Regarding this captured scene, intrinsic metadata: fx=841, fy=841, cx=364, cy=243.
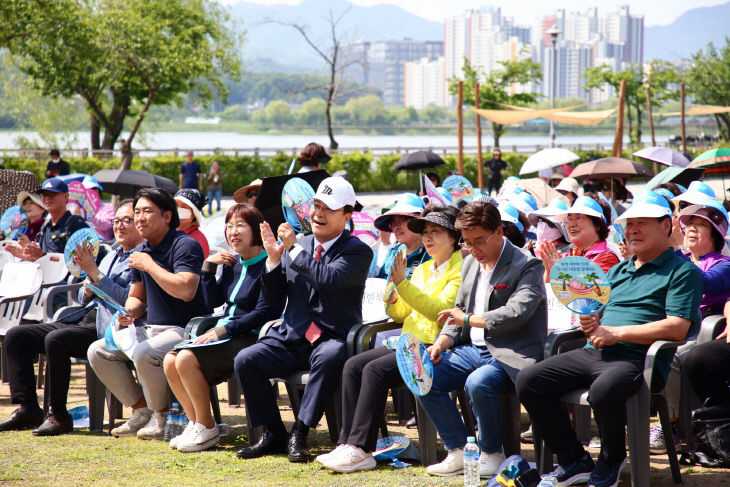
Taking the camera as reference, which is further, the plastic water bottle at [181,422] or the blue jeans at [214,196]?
the blue jeans at [214,196]

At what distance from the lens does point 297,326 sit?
4.96 meters

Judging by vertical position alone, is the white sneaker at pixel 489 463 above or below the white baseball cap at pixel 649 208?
below

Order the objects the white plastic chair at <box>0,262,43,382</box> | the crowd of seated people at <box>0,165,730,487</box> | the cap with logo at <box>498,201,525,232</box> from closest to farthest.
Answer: the crowd of seated people at <box>0,165,730,487</box> < the cap with logo at <box>498,201,525,232</box> < the white plastic chair at <box>0,262,43,382</box>

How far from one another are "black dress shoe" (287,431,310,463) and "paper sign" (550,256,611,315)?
→ 174cm

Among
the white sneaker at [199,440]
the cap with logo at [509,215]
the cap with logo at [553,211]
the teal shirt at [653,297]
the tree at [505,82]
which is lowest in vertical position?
the white sneaker at [199,440]

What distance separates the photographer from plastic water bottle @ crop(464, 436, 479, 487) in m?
4.14

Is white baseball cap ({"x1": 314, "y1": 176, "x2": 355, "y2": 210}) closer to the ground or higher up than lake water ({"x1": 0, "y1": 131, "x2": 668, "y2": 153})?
closer to the ground

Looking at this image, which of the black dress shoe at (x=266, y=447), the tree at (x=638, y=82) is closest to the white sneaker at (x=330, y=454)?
the black dress shoe at (x=266, y=447)

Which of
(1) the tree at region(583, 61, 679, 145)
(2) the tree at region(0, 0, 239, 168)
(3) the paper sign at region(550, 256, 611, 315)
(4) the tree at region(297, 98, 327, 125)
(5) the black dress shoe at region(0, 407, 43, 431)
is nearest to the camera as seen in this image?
(3) the paper sign at region(550, 256, 611, 315)

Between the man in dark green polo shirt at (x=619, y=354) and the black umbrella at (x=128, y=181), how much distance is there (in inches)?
281

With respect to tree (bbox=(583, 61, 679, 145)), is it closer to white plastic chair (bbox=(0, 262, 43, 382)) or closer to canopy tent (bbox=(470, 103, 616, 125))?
canopy tent (bbox=(470, 103, 616, 125))

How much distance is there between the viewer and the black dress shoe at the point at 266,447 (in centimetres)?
483

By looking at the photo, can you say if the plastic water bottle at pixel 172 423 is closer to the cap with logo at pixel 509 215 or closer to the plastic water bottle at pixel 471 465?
the plastic water bottle at pixel 471 465

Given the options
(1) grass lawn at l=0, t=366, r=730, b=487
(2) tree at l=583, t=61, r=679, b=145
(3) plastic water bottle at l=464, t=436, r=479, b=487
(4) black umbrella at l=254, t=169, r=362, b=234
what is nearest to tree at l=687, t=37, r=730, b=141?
(2) tree at l=583, t=61, r=679, b=145
